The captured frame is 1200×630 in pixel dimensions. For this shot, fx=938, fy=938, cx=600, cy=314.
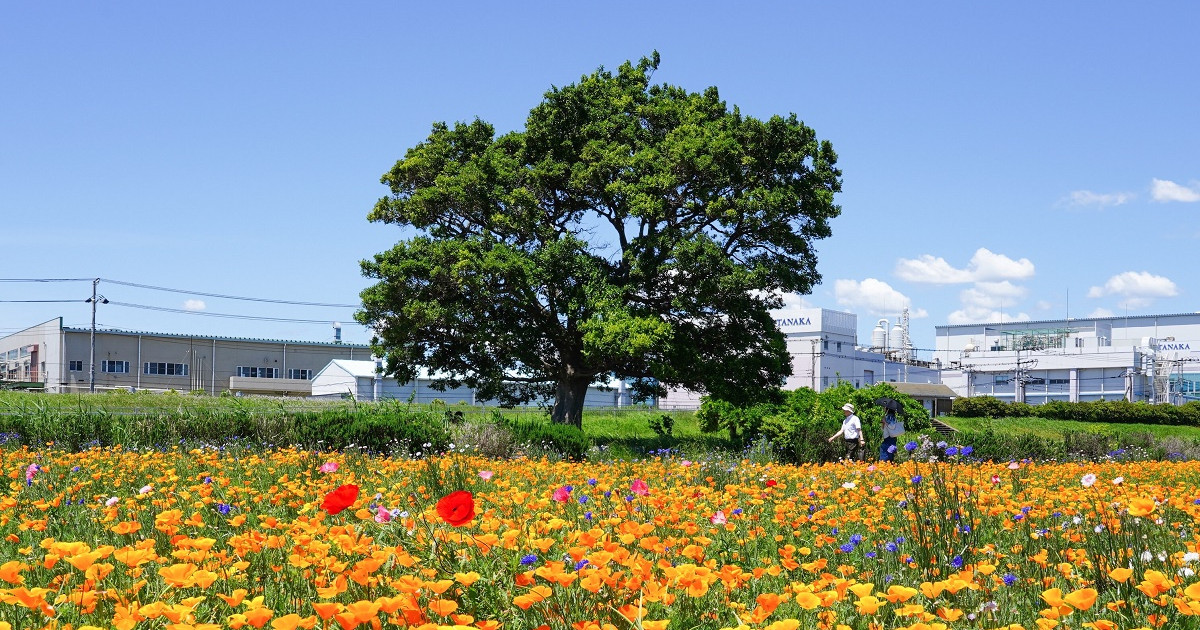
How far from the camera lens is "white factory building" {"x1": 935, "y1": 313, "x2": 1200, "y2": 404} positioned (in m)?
81.3

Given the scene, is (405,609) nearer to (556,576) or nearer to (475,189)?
(556,576)

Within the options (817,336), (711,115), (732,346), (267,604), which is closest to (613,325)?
(732,346)

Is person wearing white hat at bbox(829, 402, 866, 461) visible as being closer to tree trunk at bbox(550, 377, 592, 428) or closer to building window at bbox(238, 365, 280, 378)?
tree trunk at bbox(550, 377, 592, 428)

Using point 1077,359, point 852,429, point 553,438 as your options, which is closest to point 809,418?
point 852,429

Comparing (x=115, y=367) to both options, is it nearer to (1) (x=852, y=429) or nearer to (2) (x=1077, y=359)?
(1) (x=852, y=429)

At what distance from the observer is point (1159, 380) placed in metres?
81.7

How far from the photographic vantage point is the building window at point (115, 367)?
64.4 meters

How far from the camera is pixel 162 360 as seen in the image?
68438mm

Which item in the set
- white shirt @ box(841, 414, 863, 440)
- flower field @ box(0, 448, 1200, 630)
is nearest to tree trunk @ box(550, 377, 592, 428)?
white shirt @ box(841, 414, 863, 440)

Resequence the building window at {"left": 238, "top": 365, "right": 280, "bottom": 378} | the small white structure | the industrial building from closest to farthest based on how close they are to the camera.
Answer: the small white structure < the industrial building < the building window at {"left": 238, "top": 365, "right": 280, "bottom": 378}

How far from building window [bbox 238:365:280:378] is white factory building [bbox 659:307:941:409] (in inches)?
1206

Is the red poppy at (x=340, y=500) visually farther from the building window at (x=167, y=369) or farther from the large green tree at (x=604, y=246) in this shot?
the building window at (x=167, y=369)

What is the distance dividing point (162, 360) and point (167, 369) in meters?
0.76

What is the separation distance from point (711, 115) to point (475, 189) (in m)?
6.47
